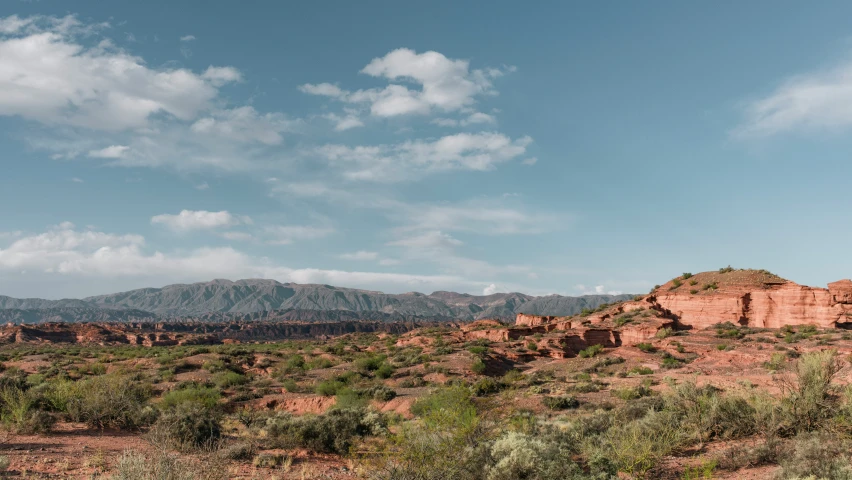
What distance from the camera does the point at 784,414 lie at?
11.6m

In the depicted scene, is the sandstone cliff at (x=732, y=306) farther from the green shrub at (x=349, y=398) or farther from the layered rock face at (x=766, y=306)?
the green shrub at (x=349, y=398)

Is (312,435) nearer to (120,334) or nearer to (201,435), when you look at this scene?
(201,435)

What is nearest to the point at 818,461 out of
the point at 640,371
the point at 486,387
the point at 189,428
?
the point at 189,428

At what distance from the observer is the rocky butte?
4578 centimetres

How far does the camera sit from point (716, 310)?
171ft

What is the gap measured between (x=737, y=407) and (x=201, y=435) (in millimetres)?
14324

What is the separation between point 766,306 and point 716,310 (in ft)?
15.2

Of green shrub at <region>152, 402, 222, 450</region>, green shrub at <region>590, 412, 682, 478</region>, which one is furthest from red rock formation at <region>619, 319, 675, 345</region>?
green shrub at <region>152, 402, 222, 450</region>

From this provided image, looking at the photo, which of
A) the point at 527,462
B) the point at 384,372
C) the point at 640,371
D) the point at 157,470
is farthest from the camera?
the point at 384,372

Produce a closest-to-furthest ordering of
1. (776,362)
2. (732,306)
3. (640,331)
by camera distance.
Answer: (776,362), (640,331), (732,306)

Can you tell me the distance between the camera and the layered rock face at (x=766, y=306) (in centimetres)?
4606

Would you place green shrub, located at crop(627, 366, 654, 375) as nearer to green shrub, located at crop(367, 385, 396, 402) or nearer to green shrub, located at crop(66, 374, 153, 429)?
green shrub, located at crop(367, 385, 396, 402)

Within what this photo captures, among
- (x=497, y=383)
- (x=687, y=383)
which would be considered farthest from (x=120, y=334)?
(x=687, y=383)

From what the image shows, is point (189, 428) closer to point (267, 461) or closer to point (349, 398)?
point (267, 461)
